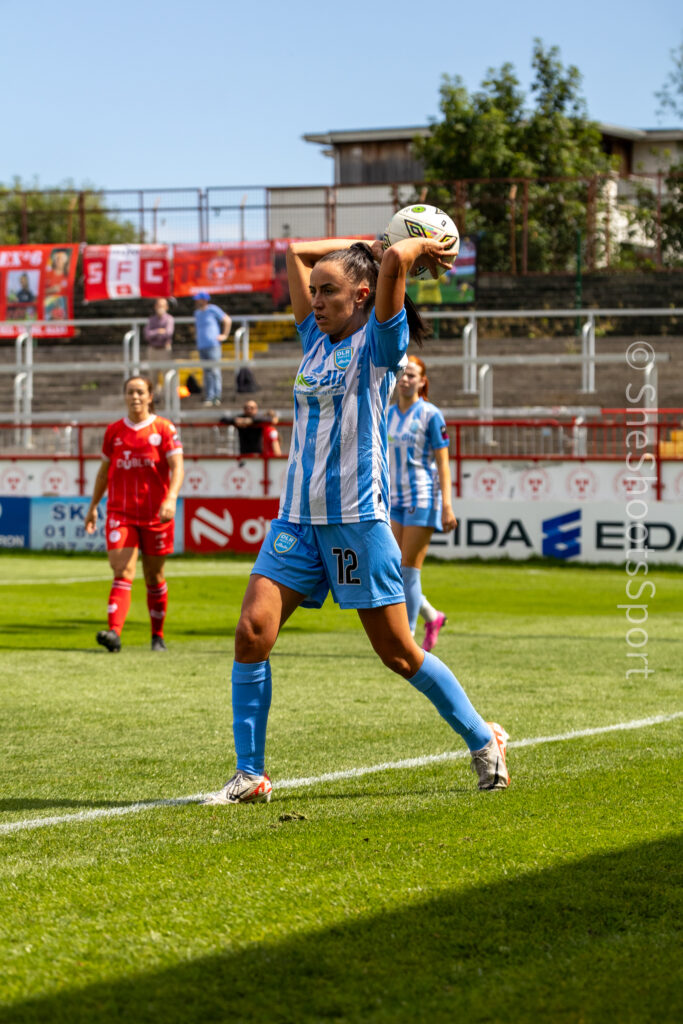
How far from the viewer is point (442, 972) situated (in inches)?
120

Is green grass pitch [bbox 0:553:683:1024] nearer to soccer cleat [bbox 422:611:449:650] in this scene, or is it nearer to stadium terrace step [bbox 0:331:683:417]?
soccer cleat [bbox 422:611:449:650]

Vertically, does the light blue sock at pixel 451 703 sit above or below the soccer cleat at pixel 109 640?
above

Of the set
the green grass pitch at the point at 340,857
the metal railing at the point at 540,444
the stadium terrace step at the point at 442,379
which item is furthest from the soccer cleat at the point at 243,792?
the stadium terrace step at the point at 442,379

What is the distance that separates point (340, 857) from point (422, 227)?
2.43 meters

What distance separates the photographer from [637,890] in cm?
369

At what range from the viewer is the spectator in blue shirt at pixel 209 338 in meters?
24.6

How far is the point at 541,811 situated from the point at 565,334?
25684 mm

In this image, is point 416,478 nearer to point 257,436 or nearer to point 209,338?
point 257,436

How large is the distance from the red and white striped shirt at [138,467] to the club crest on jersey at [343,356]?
18.0 ft

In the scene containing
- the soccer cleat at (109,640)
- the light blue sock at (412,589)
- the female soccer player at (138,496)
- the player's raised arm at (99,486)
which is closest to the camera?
the light blue sock at (412,589)

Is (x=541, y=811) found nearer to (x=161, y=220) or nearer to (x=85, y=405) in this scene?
(x=85, y=405)

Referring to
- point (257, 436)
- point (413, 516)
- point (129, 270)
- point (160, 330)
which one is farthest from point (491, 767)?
point (129, 270)

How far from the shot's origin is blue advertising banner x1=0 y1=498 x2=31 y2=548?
69.4 feet

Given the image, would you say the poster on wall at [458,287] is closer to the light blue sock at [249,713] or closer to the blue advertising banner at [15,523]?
the blue advertising banner at [15,523]
